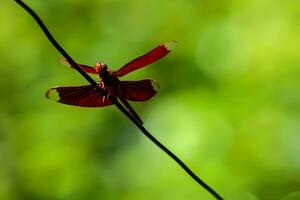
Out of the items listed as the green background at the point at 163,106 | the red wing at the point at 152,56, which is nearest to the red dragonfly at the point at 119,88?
the red wing at the point at 152,56

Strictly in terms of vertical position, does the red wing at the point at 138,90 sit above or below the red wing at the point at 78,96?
above

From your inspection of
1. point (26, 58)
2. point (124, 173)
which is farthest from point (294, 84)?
point (26, 58)

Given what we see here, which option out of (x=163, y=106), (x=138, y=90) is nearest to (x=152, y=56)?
(x=138, y=90)

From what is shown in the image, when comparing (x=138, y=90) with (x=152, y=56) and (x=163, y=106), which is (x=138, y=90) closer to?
(x=152, y=56)

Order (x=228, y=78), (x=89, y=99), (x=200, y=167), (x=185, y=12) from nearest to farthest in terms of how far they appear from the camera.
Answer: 1. (x=89, y=99)
2. (x=200, y=167)
3. (x=228, y=78)
4. (x=185, y=12)

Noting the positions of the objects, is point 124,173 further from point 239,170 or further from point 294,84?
point 294,84

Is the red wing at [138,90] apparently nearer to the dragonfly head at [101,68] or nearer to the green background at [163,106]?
the dragonfly head at [101,68]
